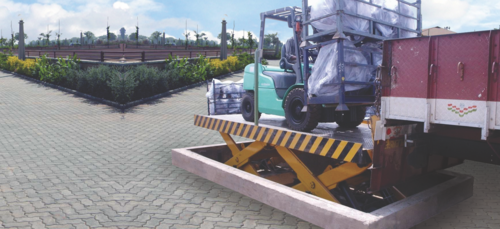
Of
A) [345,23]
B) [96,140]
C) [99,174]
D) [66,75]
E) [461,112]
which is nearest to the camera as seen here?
[461,112]

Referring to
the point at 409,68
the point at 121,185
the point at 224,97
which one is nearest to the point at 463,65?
the point at 409,68

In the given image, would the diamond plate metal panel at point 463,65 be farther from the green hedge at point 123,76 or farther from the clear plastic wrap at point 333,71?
the green hedge at point 123,76

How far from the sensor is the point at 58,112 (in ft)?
49.1

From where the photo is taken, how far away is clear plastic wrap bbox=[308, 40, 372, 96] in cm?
526

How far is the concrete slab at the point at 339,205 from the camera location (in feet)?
13.9

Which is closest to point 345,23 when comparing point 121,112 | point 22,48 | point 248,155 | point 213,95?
point 248,155

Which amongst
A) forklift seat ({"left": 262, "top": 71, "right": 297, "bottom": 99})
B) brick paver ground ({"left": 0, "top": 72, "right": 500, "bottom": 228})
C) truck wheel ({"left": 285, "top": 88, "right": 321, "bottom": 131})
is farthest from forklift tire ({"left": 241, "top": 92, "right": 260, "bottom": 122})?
brick paver ground ({"left": 0, "top": 72, "right": 500, "bottom": 228})

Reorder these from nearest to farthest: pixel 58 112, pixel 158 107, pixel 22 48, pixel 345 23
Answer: pixel 345 23
pixel 58 112
pixel 158 107
pixel 22 48

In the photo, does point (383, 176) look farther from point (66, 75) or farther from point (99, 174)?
point (66, 75)

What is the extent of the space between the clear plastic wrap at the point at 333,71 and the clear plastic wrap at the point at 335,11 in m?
0.26

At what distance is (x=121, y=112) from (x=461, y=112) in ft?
44.4

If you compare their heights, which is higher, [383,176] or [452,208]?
[383,176]

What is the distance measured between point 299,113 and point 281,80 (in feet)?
3.06

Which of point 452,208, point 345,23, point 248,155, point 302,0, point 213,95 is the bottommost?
point 452,208
